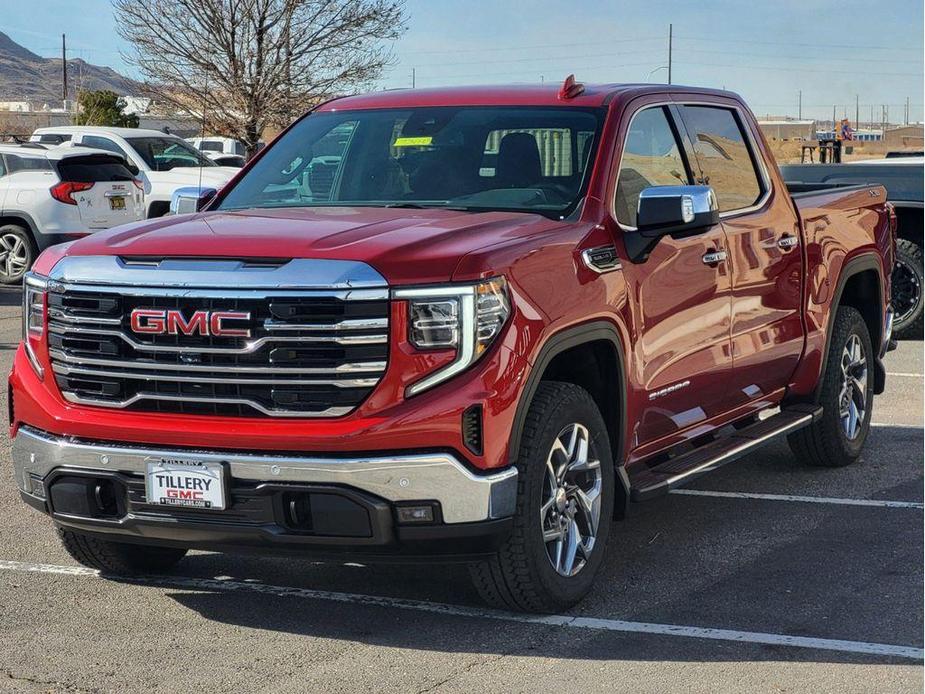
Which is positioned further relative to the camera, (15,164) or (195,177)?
(195,177)

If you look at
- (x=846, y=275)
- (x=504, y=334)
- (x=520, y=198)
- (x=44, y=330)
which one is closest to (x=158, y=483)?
(x=44, y=330)

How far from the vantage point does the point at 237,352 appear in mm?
4773

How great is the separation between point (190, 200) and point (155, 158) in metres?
15.6

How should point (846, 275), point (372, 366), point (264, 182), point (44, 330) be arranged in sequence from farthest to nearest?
point (846, 275) → point (264, 182) → point (44, 330) → point (372, 366)

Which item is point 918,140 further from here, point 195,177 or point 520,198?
point 520,198

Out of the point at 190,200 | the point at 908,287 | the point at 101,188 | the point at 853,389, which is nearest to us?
the point at 190,200

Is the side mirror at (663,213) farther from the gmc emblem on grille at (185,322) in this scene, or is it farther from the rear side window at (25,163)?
the rear side window at (25,163)

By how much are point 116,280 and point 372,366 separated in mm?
981

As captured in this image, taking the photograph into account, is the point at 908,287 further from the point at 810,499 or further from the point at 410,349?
the point at 410,349

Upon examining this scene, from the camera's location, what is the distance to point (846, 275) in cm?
788

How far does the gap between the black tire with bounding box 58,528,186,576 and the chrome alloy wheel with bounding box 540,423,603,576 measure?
152 centimetres

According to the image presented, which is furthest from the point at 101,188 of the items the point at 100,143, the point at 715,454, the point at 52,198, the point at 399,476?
the point at 399,476

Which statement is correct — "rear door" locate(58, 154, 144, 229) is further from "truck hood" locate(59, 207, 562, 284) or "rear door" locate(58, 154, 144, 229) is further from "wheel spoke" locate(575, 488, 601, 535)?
"wheel spoke" locate(575, 488, 601, 535)

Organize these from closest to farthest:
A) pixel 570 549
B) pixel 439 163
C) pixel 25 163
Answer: pixel 570 549
pixel 439 163
pixel 25 163
